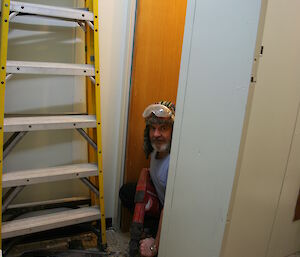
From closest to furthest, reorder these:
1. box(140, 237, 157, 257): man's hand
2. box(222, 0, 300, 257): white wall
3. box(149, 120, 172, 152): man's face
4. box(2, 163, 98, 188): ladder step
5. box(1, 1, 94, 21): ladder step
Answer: box(222, 0, 300, 257): white wall, box(1, 1, 94, 21): ladder step, box(2, 163, 98, 188): ladder step, box(140, 237, 157, 257): man's hand, box(149, 120, 172, 152): man's face

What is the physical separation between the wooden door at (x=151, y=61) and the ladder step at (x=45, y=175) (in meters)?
0.40

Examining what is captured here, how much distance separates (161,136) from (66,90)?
67 centimetres

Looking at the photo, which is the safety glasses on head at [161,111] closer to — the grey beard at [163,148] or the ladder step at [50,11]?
the grey beard at [163,148]

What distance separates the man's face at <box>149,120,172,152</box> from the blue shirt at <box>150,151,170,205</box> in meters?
0.07

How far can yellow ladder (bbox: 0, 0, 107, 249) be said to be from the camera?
51.0 inches

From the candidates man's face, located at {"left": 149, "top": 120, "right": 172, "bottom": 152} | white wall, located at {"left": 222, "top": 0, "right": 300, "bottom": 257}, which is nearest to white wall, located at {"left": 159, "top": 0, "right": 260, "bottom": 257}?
white wall, located at {"left": 222, "top": 0, "right": 300, "bottom": 257}

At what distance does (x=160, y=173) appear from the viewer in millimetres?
1704

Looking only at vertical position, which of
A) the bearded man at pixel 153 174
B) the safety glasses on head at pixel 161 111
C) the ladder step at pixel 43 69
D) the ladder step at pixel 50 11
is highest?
the ladder step at pixel 50 11

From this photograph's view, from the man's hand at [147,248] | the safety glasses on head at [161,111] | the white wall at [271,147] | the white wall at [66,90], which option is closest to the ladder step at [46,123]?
the white wall at [66,90]

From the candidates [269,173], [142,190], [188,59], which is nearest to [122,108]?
[142,190]

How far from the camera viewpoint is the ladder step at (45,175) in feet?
4.63

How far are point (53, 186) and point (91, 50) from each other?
3.09ft

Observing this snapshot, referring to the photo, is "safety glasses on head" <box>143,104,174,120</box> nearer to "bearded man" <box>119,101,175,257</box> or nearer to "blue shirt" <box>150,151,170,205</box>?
"bearded man" <box>119,101,175,257</box>

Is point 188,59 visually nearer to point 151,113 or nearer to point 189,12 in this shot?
point 189,12
